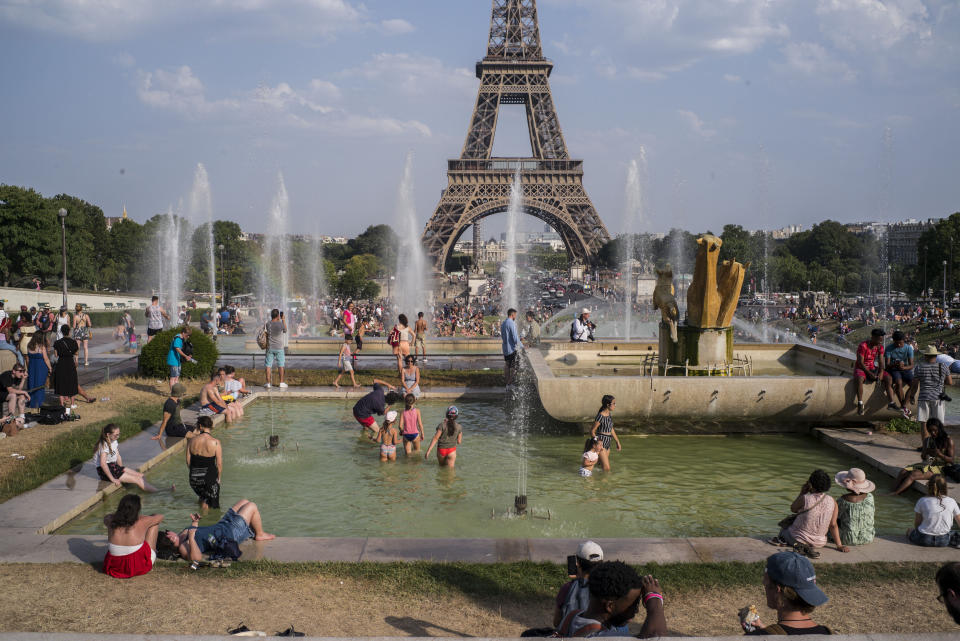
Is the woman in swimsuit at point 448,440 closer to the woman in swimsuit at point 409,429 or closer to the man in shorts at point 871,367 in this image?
the woman in swimsuit at point 409,429

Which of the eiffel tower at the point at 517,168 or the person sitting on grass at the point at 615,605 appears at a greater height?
the eiffel tower at the point at 517,168

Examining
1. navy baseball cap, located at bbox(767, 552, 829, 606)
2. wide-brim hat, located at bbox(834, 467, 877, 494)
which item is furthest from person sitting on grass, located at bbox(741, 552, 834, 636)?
wide-brim hat, located at bbox(834, 467, 877, 494)

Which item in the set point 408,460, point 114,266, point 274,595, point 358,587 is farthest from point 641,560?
point 114,266

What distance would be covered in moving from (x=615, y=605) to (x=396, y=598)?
1.97 m

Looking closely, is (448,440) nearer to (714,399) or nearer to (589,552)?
(714,399)

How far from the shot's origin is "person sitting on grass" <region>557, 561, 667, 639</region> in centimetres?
427

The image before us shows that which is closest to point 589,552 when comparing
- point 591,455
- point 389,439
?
point 591,455

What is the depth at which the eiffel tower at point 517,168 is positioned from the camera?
66875 mm

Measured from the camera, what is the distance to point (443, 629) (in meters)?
5.24

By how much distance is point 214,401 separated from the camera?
39.9ft

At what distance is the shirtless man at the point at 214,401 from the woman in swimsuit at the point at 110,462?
3.26m

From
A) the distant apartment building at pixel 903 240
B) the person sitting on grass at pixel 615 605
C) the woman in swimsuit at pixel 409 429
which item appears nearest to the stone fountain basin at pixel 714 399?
the woman in swimsuit at pixel 409 429

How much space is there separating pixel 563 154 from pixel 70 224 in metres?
41.4

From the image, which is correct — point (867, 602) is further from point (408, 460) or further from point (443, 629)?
point (408, 460)
